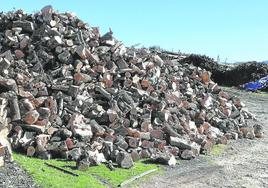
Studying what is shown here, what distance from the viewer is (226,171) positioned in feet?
41.2

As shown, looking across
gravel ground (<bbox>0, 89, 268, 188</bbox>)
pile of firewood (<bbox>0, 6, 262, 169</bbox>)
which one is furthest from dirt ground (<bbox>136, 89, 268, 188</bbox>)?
pile of firewood (<bbox>0, 6, 262, 169</bbox>)

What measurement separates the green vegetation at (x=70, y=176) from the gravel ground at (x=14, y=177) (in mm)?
178

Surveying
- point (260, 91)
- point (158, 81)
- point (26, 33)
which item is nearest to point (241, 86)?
point (260, 91)

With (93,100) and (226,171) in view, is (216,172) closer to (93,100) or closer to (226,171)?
(226,171)

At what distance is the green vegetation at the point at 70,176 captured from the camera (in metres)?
9.81

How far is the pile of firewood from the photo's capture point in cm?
1167

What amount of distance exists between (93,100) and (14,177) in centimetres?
446

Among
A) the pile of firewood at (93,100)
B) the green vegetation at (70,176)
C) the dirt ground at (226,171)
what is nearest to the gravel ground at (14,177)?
the green vegetation at (70,176)

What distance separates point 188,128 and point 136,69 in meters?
2.24

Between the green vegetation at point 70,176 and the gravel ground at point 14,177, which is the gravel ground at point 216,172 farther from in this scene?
the green vegetation at point 70,176

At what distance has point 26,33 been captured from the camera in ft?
→ 48.4

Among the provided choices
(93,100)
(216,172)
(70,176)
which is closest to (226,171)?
(216,172)

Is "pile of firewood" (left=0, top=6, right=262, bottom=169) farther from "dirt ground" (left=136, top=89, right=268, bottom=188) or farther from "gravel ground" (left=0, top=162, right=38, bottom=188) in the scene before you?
"gravel ground" (left=0, top=162, right=38, bottom=188)

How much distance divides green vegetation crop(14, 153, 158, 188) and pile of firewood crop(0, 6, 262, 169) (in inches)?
9.4
